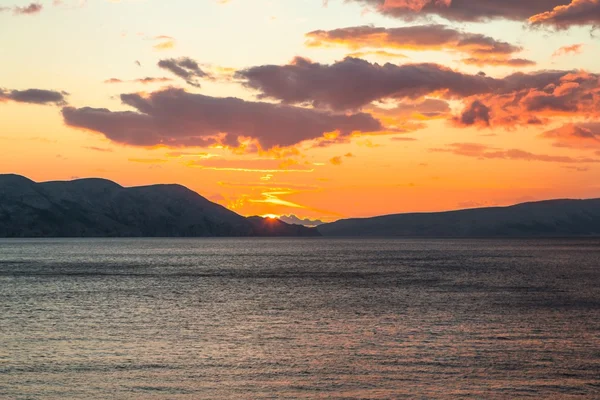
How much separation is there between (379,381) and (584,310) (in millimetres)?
47045

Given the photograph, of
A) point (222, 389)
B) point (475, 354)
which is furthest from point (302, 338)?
point (222, 389)

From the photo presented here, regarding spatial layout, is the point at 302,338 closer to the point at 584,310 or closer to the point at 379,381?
the point at 379,381

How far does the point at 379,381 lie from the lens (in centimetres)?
4278

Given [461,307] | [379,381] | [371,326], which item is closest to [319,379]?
[379,381]

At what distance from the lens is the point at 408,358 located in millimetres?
49750

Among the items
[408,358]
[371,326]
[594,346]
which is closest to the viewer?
[408,358]

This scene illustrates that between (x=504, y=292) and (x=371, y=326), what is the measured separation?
4733 centimetres

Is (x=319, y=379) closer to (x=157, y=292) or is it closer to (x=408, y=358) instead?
(x=408, y=358)

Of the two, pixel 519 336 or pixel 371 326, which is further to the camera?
pixel 371 326

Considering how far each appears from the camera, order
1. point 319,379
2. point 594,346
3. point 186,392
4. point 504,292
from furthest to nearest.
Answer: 1. point 504,292
2. point 594,346
3. point 319,379
4. point 186,392

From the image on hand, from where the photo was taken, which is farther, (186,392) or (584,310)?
(584,310)

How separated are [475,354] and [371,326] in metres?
16.4

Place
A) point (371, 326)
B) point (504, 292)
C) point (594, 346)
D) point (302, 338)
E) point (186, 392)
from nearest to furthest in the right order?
point (186, 392) < point (594, 346) < point (302, 338) < point (371, 326) < point (504, 292)

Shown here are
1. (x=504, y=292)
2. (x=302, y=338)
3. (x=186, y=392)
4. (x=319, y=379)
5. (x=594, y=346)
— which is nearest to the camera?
(x=186, y=392)
